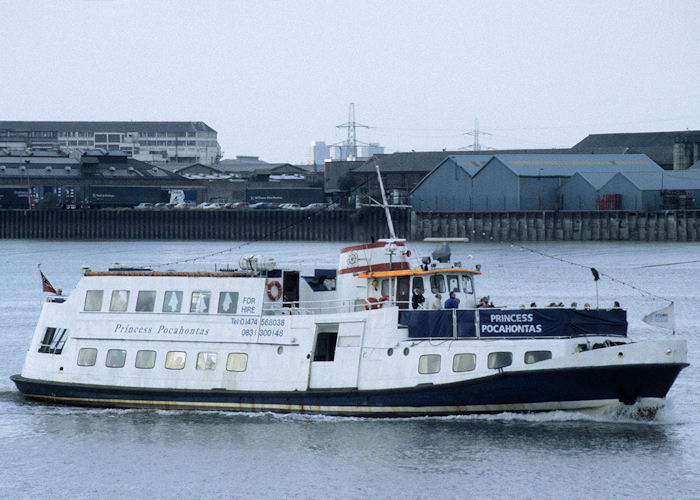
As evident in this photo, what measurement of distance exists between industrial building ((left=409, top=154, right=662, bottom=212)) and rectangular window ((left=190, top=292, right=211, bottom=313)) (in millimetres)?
74197

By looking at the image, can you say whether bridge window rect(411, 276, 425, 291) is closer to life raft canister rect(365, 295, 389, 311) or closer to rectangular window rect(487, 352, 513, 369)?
life raft canister rect(365, 295, 389, 311)

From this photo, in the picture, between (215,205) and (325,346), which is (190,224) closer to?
(215,205)

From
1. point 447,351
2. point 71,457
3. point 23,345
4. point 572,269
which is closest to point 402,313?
point 447,351

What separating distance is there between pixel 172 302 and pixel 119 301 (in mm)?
1612

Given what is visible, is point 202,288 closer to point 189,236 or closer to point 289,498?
point 289,498

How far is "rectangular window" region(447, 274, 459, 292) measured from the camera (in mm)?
27859

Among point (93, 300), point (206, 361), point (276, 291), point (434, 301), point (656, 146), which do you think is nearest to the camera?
point (434, 301)

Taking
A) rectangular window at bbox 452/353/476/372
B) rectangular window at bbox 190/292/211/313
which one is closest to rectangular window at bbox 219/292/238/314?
rectangular window at bbox 190/292/211/313

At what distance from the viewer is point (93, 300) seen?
29.6 m

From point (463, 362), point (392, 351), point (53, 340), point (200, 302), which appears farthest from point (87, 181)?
point (463, 362)

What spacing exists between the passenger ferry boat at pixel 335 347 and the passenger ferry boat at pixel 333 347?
0.11 feet

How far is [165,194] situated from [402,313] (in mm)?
112606

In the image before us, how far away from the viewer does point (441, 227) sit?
102m

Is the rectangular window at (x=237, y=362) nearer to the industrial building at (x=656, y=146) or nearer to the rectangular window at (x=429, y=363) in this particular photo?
the rectangular window at (x=429, y=363)
